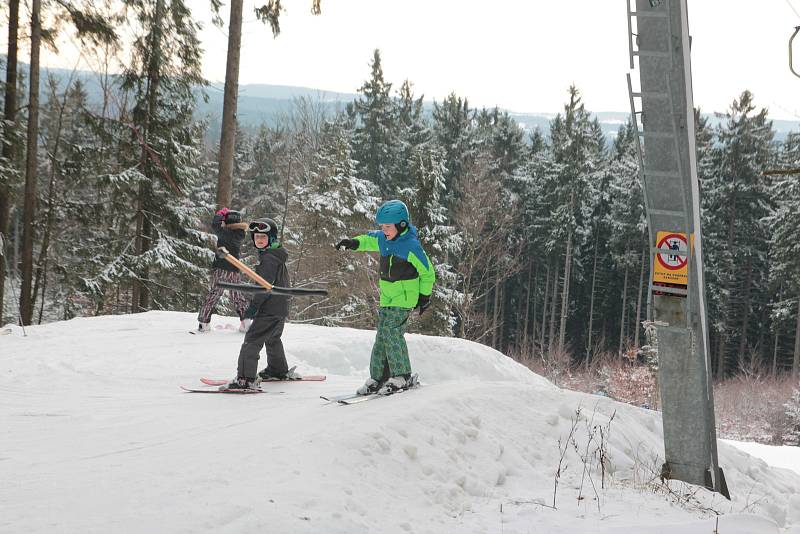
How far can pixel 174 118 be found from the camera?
20.7 meters

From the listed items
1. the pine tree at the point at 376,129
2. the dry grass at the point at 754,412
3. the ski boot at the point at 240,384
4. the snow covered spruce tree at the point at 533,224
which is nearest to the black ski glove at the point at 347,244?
the ski boot at the point at 240,384

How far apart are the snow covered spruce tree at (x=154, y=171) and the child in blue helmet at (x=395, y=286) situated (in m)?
13.7

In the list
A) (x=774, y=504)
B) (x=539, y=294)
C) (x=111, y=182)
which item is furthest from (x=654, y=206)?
(x=539, y=294)

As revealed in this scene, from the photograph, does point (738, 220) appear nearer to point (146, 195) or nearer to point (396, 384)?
point (146, 195)

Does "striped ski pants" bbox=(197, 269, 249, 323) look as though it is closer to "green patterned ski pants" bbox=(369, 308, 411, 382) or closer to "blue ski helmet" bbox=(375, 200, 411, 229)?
"green patterned ski pants" bbox=(369, 308, 411, 382)

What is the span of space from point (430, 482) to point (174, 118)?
18895 mm

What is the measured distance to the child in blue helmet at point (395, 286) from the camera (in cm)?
659

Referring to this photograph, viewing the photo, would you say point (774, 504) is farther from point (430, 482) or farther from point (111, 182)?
point (111, 182)

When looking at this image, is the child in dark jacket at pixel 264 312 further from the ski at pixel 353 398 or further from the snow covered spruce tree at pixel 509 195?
the snow covered spruce tree at pixel 509 195

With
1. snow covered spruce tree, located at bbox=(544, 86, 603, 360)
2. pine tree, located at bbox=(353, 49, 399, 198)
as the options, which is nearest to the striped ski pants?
snow covered spruce tree, located at bbox=(544, 86, 603, 360)

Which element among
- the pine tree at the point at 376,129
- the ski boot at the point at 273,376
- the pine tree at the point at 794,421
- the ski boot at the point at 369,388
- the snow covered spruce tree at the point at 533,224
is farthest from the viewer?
the pine tree at the point at 376,129

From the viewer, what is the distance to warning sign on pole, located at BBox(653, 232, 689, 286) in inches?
203

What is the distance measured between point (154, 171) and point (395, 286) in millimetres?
15951

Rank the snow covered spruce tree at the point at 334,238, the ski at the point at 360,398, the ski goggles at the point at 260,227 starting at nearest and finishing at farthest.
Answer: the ski at the point at 360,398, the ski goggles at the point at 260,227, the snow covered spruce tree at the point at 334,238
